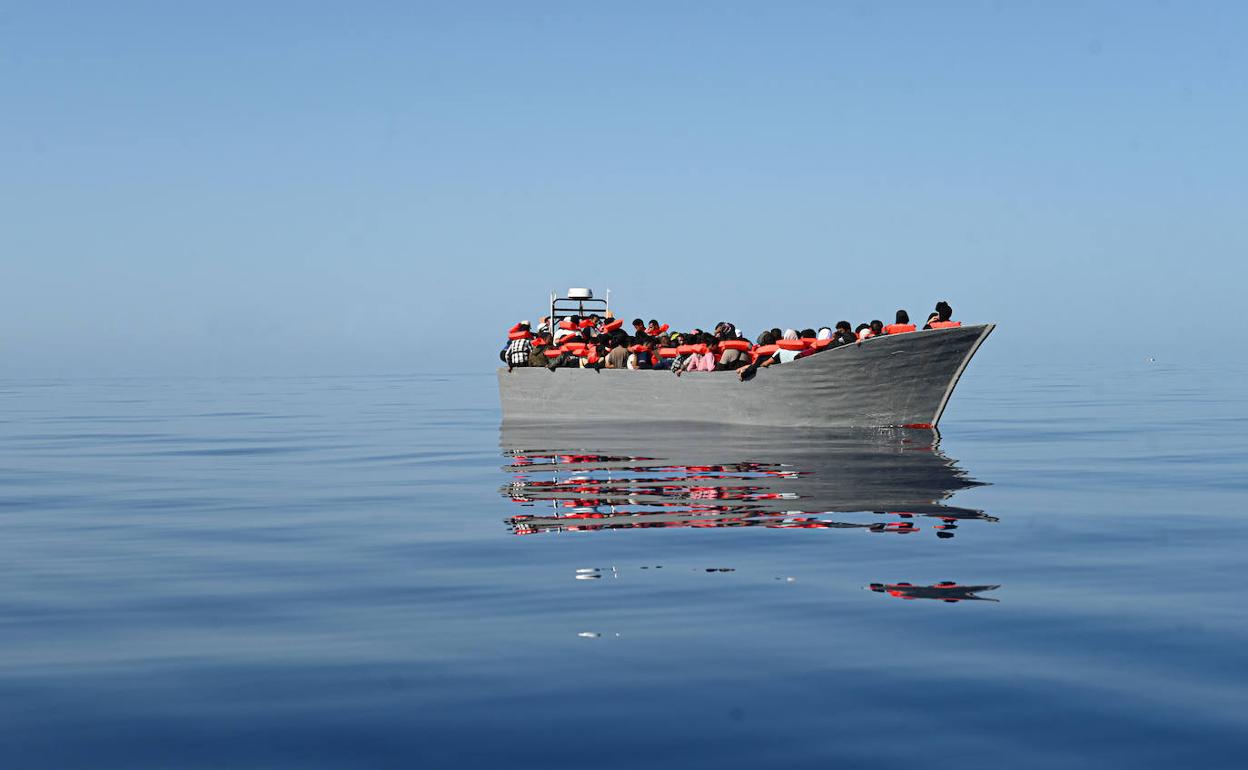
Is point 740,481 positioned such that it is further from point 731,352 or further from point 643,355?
point 643,355

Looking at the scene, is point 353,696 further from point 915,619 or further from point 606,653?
point 915,619

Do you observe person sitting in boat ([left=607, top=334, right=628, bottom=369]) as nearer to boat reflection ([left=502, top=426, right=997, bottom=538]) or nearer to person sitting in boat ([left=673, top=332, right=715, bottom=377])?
person sitting in boat ([left=673, top=332, right=715, bottom=377])

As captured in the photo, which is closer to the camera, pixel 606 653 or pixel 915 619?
pixel 606 653

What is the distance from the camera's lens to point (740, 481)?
1631 centimetres

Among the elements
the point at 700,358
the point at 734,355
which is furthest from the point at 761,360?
the point at 700,358

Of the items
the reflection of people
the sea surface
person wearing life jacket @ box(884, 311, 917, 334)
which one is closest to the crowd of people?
person wearing life jacket @ box(884, 311, 917, 334)

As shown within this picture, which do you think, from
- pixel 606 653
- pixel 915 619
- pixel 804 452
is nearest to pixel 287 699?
pixel 606 653

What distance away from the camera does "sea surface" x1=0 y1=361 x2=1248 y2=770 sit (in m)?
5.19

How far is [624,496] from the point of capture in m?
15.0

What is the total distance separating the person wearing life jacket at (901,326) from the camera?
24.7 metres

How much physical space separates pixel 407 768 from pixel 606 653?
1998mm

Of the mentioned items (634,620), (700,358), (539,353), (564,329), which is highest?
(564,329)

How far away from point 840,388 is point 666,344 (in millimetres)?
6642

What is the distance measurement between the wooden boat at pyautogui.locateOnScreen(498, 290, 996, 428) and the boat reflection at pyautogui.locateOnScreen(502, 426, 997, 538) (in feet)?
2.15
